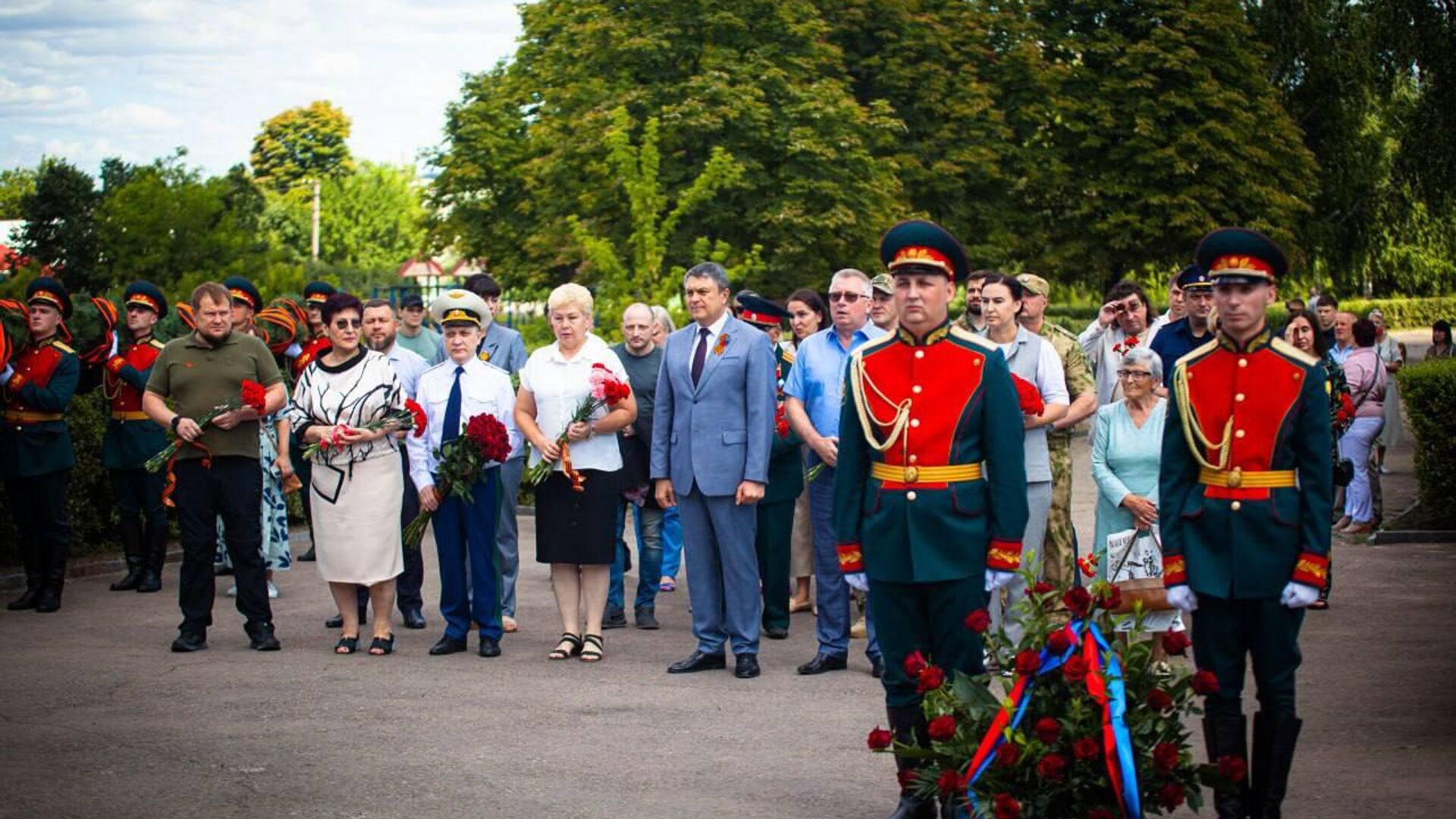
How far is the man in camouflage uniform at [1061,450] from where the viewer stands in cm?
1078

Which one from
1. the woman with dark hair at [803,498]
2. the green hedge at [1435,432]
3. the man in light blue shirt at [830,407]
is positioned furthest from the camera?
the green hedge at [1435,432]

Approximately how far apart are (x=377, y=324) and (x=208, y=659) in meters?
2.60

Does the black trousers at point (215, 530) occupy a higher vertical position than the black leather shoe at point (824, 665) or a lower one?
higher

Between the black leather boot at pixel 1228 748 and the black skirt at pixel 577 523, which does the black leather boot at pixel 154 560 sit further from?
the black leather boot at pixel 1228 748

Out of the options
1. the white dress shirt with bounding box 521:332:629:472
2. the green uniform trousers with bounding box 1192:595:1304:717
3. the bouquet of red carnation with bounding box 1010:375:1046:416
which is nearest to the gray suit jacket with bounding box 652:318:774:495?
the white dress shirt with bounding box 521:332:629:472

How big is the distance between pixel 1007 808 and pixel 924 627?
1036 mm

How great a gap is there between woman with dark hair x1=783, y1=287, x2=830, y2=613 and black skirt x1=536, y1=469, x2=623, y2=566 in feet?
6.27

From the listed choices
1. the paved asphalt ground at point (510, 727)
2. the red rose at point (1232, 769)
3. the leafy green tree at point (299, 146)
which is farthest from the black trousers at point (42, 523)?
the leafy green tree at point (299, 146)

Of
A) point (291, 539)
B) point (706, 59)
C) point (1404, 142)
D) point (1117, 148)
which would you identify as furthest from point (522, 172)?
point (291, 539)

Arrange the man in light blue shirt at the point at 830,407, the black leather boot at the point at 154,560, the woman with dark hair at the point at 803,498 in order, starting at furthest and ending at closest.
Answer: the black leather boot at the point at 154,560 → the woman with dark hair at the point at 803,498 → the man in light blue shirt at the point at 830,407

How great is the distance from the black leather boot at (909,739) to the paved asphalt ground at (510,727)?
0.37 meters

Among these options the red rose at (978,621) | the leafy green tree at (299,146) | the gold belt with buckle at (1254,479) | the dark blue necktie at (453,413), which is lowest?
the red rose at (978,621)

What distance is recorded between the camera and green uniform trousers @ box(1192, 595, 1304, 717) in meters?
6.54

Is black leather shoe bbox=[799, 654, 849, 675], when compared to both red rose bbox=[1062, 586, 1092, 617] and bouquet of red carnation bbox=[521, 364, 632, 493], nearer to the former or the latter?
bouquet of red carnation bbox=[521, 364, 632, 493]
